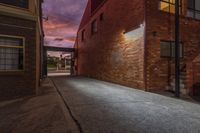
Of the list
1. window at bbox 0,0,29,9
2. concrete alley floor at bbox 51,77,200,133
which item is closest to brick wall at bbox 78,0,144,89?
concrete alley floor at bbox 51,77,200,133

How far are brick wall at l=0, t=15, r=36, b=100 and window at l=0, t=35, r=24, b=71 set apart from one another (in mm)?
201

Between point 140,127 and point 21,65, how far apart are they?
583 centimetres

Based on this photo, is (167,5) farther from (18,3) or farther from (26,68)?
(26,68)

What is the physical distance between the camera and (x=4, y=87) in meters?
7.03

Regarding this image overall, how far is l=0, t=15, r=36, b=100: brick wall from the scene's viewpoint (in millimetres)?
7004

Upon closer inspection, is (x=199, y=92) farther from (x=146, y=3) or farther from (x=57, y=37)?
(x=57, y=37)

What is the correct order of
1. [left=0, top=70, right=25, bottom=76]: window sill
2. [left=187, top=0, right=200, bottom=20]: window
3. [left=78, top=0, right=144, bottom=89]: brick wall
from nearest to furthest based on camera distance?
[left=0, top=70, right=25, bottom=76]: window sill < [left=78, top=0, right=144, bottom=89]: brick wall < [left=187, top=0, right=200, bottom=20]: window

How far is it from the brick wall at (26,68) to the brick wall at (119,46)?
5429 millimetres

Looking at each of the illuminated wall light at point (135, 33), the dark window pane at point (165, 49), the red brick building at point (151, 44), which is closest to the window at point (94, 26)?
the red brick building at point (151, 44)

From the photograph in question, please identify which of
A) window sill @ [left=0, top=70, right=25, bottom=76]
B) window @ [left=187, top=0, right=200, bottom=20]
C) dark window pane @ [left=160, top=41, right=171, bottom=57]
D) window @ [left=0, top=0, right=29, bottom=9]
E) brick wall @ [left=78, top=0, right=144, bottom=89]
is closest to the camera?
window sill @ [left=0, top=70, right=25, bottom=76]

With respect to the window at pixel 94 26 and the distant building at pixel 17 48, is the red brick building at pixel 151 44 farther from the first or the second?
the distant building at pixel 17 48

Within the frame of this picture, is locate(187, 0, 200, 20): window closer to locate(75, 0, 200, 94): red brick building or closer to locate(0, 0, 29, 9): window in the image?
locate(75, 0, 200, 94): red brick building

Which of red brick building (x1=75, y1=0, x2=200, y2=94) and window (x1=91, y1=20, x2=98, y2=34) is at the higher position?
window (x1=91, y1=20, x2=98, y2=34)

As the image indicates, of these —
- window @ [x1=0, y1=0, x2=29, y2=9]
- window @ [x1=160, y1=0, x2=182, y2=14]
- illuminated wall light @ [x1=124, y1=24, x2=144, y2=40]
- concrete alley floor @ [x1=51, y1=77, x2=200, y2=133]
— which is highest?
window @ [x1=160, y1=0, x2=182, y2=14]
